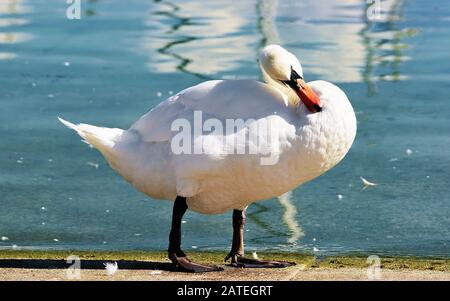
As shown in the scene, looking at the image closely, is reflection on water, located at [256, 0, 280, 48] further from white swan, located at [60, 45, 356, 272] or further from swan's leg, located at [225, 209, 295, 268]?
white swan, located at [60, 45, 356, 272]

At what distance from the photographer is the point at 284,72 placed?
244 inches

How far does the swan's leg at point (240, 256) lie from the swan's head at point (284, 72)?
2.67ft

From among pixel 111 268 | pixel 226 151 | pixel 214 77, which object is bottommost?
pixel 111 268

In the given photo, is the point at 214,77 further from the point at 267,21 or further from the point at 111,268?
the point at 111,268

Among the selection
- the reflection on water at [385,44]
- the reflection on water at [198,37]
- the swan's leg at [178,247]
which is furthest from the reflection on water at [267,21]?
the swan's leg at [178,247]

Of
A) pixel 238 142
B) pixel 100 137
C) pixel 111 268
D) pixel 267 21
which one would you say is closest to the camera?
pixel 238 142

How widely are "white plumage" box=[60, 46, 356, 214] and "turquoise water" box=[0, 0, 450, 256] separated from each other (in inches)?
37.1

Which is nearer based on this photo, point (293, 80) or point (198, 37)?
point (293, 80)

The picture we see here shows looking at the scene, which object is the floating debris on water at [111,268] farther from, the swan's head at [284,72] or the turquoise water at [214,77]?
the swan's head at [284,72]

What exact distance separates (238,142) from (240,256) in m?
0.83

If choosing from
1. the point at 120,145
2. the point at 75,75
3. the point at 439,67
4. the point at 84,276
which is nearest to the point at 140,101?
the point at 75,75

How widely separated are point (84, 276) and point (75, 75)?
5433mm

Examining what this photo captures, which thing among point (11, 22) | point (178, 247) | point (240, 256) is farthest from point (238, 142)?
point (11, 22)

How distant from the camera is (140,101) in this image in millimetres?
10219
